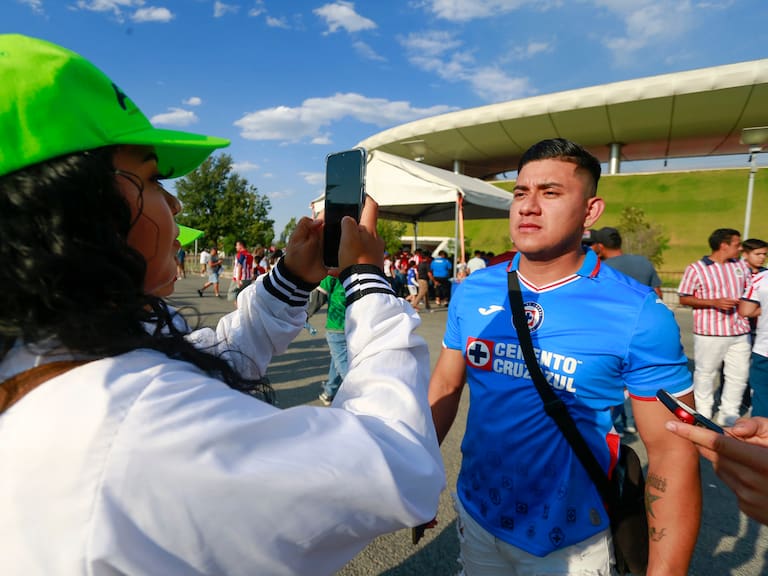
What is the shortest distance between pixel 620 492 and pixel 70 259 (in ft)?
5.80

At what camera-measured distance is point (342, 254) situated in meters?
1.11

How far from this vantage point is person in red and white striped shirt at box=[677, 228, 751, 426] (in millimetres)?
4656

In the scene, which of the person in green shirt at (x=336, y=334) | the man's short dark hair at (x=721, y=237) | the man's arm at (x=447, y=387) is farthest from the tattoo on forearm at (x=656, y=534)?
the man's short dark hair at (x=721, y=237)

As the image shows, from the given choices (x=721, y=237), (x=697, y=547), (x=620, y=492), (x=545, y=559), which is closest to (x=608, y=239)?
(x=721, y=237)

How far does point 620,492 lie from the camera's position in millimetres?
1582

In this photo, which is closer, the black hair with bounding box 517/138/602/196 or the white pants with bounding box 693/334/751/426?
the black hair with bounding box 517/138/602/196

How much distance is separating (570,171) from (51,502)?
1825 mm

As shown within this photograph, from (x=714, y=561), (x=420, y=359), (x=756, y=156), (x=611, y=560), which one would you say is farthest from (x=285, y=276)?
(x=756, y=156)

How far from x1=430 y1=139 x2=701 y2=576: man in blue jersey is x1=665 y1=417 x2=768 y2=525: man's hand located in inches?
23.7

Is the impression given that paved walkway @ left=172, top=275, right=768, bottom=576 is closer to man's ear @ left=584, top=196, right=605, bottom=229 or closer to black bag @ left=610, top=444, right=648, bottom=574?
black bag @ left=610, top=444, right=648, bottom=574

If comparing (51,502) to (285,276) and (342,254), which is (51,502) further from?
(285,276)

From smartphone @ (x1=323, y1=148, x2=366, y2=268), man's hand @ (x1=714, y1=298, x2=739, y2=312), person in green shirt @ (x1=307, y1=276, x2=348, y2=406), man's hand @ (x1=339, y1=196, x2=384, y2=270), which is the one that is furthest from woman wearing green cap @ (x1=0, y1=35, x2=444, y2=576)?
man's hand @ (x1=714, y1=298, x2=739, y2=312)

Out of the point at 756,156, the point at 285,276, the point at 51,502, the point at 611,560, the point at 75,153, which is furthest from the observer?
the point at 756,156

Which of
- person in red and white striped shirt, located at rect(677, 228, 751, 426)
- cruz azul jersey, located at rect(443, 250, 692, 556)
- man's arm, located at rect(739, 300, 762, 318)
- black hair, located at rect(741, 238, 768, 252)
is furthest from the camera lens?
black hair, located at rect(741, 238, 768, 252)
